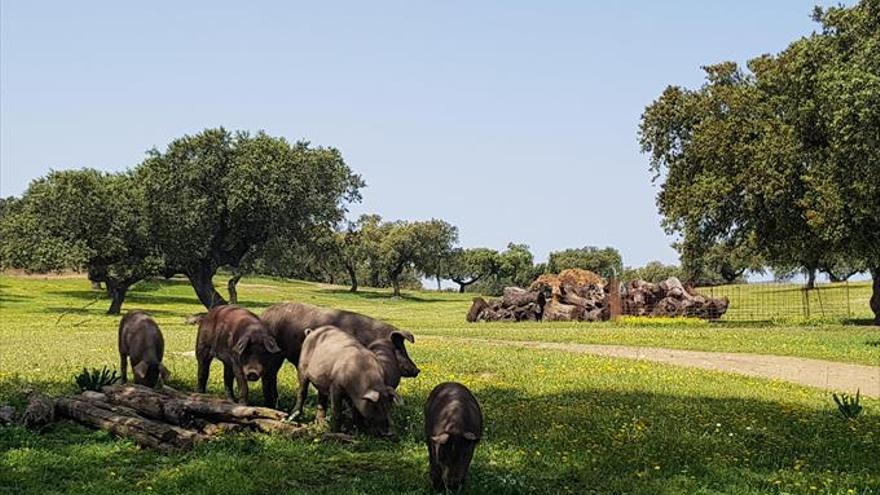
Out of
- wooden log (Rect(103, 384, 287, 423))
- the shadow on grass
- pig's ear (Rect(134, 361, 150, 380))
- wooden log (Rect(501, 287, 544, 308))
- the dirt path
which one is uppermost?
wooden log (Rect(501, 287, 544, 308))

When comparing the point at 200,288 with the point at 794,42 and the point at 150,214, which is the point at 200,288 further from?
the point at 794,42

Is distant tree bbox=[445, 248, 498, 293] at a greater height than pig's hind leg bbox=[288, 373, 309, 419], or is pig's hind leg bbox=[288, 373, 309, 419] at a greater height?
distant tree bbox=[445, 248, 498, 293]

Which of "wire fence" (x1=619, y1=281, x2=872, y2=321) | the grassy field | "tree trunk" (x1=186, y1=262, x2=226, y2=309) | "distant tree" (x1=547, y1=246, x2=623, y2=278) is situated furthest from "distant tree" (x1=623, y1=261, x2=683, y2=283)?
the grassy field

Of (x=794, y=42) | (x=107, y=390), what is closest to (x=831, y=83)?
(x=794, y=42)

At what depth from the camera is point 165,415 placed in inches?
494

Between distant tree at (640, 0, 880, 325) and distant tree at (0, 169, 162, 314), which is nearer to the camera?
distant tree at (640, 0, 880, 325)

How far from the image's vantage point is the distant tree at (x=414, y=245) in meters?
116

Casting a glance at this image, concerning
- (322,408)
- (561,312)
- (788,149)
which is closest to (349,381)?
(322,408)

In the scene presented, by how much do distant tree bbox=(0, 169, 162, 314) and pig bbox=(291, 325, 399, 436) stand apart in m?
48.0

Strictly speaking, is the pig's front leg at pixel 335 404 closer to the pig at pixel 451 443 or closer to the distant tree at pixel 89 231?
the pig at pixel 451 443

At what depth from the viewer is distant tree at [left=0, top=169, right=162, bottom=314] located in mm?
56781

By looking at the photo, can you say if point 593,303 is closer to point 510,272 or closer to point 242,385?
point 242,385

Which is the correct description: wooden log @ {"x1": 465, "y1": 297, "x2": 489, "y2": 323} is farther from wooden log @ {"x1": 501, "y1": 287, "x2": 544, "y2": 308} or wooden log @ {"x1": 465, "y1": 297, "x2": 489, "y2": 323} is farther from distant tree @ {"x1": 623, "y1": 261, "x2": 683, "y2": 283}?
distant tree @ {"x1": 623, "y1": 261, "x2": 683, "y2": 283}

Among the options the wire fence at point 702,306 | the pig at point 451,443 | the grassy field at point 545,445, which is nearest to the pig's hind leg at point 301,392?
the grassy field at point 545,445
